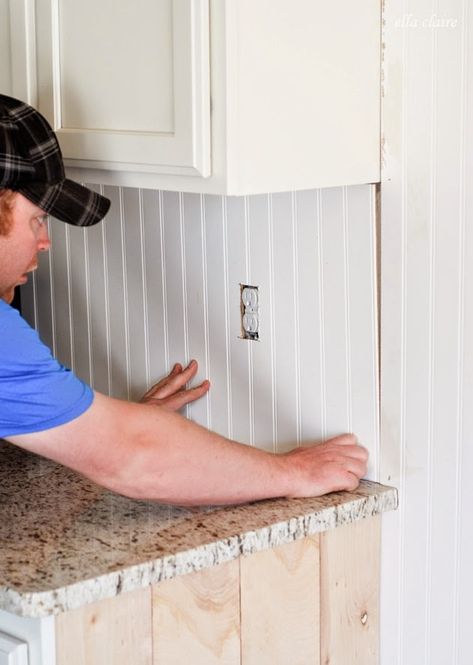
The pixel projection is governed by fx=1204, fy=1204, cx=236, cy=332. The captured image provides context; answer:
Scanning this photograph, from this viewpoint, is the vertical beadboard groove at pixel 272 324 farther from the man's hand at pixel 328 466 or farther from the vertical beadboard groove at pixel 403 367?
the vertical beadboard groove at pixel 403 367

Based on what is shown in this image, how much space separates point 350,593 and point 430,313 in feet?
1.60

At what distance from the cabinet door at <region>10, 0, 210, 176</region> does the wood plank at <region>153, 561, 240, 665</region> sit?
1.93 ft

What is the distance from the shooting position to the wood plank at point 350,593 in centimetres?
194

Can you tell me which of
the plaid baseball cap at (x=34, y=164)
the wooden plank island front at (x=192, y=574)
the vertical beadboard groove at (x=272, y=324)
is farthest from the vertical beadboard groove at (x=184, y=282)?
the plaid baseball cap at (x=34, y=164)

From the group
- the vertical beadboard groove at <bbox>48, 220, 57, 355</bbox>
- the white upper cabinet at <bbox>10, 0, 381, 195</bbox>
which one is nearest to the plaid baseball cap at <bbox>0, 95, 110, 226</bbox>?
the white upper cabinet at <bbox>10, 0, 381, 195</bbox>

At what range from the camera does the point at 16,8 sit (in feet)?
6.45

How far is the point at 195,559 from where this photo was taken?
1.70 meters

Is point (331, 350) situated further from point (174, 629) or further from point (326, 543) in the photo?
point (174, 629)

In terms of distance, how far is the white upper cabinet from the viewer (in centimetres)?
164

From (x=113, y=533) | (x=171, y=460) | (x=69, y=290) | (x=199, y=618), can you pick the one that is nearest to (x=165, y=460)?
(x=171, y=460)

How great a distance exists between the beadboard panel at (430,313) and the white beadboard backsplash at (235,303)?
39 mm

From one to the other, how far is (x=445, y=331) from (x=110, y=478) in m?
0.56

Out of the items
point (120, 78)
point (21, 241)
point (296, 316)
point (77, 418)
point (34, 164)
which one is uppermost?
point (120, 78)

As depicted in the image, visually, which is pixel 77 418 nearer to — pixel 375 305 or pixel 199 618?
pixel 199 618
